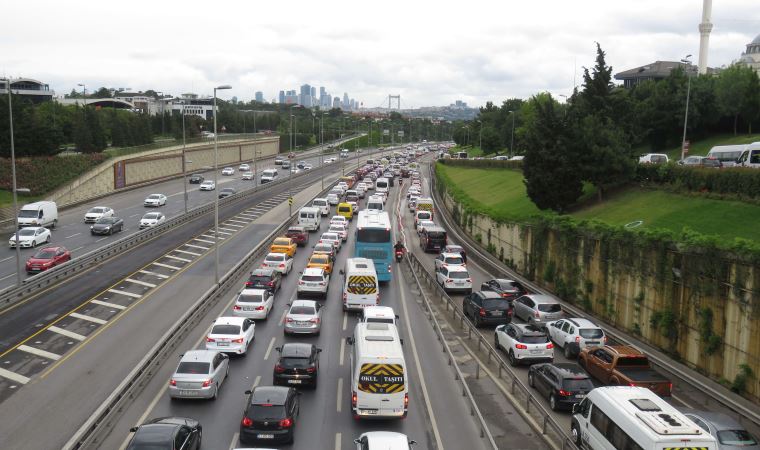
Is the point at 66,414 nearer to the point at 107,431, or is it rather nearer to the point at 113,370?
the point at 107,431

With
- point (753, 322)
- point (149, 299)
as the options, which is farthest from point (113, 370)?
point (753, 322)

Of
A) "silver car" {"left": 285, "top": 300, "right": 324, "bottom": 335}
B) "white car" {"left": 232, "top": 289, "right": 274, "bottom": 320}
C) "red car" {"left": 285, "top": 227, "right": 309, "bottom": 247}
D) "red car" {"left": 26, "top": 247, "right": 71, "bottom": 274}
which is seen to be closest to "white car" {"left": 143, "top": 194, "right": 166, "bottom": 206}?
"red car" {"left": 285, "top": 227, "right": 309, "bottom": 247}

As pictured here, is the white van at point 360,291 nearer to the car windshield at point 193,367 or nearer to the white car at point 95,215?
the car windshield at point 193,367

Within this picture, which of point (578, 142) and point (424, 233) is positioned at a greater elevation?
point (578, 142)

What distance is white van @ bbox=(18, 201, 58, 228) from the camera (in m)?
52.6

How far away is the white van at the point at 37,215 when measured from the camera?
173ft

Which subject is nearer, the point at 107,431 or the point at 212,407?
the point at 107,431

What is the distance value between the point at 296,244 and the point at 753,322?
3523 cm

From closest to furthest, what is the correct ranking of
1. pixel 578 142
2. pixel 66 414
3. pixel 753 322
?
pixel 66 414 → pixel 753 322 → pixel 578 142

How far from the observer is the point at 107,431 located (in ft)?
58.7

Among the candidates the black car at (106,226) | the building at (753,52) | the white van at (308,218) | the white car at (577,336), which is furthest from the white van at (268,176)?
the building at (753,52)

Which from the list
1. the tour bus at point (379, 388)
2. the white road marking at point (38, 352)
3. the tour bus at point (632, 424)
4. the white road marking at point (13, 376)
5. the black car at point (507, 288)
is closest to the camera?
the tour bus at point (632, 424)

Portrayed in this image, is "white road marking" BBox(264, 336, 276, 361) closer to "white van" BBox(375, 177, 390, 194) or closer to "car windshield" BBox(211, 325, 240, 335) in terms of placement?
"car windshield" BBox(211, 325, 240, 335)

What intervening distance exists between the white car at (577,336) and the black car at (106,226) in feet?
127
